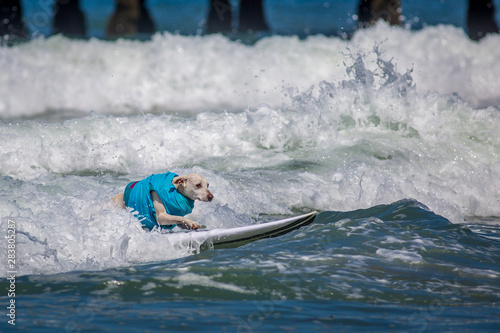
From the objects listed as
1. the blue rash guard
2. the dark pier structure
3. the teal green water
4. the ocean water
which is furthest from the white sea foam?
the teal green water

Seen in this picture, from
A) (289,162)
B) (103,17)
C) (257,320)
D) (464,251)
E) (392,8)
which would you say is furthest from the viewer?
(103,17)

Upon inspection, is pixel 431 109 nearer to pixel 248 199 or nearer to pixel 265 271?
pixel 248 199

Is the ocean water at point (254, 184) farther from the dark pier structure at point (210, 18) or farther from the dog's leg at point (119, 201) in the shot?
the dark pier structure at point (210, 18)

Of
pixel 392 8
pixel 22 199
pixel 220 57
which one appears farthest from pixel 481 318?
pixel 392 8

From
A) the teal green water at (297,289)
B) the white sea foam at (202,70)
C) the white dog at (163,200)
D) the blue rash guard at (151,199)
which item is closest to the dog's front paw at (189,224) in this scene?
the white dog at (163,200)

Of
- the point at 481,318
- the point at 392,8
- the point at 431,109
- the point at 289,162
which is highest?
the point at 392,8

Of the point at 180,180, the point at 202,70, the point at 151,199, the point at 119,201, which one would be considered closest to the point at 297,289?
the point at 180,180

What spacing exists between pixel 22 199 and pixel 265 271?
3213 millimetres

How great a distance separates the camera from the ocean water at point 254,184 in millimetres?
4457

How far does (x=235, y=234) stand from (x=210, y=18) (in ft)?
61.6

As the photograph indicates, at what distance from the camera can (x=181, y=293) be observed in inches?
181

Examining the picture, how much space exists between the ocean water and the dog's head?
0.48 metres

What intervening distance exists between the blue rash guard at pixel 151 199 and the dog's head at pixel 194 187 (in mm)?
95

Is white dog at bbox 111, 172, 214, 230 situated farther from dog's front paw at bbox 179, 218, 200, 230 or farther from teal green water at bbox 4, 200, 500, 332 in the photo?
teal green water at bbox 4, 200, 500, 332
